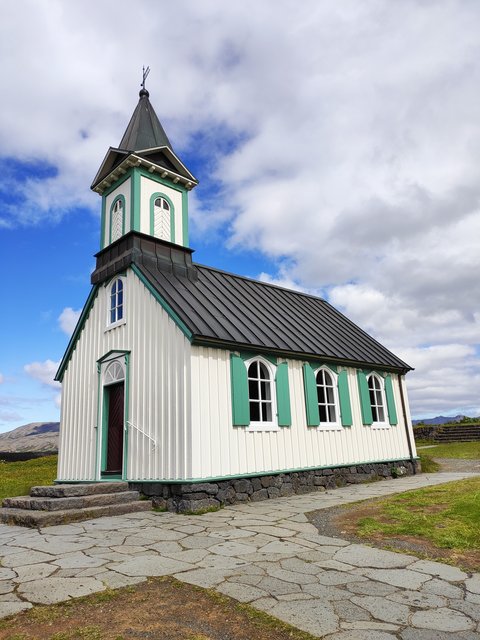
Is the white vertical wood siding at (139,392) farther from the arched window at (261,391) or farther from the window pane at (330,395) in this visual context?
the window pane at (330,395)

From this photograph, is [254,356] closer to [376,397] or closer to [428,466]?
[376,397]

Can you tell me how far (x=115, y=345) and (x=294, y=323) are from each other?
500cm

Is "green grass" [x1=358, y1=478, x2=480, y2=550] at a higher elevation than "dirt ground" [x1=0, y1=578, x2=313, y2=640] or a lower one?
higher

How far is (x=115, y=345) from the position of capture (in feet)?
37.8

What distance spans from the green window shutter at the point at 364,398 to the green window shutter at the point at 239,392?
4.64 meters

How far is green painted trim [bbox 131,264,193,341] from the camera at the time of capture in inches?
373

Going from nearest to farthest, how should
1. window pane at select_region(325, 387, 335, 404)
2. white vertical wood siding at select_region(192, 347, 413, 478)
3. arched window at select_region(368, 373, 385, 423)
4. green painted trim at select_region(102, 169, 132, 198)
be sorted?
white vertical wood siding at select_region(192, 347, 413, 478) < green painted trim at select_region(102, 169, 132, 198) < window pane at select_region(325, 387, 335, 404) < arched window at select_region(368, 373, 385, 423)

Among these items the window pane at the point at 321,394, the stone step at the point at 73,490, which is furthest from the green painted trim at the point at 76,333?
the window pane at the point at 321,394

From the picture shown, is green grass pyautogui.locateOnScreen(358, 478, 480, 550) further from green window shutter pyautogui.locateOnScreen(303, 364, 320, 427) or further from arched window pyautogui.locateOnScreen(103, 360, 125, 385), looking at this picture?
arched window pyautogui.locateOnScreen(103, 360, 125, 385)

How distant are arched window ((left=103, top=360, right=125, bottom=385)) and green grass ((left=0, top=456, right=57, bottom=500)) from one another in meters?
3.37

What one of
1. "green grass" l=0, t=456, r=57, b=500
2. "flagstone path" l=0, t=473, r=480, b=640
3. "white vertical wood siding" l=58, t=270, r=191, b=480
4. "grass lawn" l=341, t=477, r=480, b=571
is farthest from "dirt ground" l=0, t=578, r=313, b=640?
"green grass" l=0, t=456, r=57, b=500

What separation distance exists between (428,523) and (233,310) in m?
6.69

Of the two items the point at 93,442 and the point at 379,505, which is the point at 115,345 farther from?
the point at 379,505

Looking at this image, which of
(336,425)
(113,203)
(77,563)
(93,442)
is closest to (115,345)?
(93,442)
